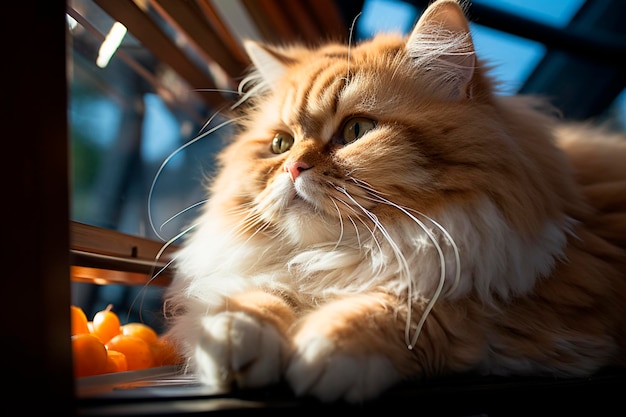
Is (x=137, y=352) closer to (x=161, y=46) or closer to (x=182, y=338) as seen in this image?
(x=182, y=338)

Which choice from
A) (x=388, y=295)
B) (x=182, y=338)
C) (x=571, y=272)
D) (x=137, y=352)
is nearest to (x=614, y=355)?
(x=571, y=272)

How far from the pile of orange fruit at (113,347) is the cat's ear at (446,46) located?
0.98m

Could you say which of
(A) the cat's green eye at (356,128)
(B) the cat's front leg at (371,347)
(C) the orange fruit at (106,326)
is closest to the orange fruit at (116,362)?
(C) the orange fruit at (106,326)

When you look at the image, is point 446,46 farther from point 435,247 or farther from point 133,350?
point 133,350

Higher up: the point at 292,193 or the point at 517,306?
the point at 292,193

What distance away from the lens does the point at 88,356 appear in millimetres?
1068

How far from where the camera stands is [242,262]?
133 centimetres

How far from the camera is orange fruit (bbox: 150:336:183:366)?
133 centimetres

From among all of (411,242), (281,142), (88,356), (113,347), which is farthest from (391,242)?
(113,347)

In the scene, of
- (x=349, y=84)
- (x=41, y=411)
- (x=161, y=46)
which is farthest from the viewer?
(x=161, y=46)

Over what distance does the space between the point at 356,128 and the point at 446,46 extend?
12.1 inches

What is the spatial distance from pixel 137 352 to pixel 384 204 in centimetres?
76

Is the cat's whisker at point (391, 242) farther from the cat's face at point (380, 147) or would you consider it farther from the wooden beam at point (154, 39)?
the wooden beam at point (154, 39)

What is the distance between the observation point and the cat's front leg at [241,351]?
85 centimetres
